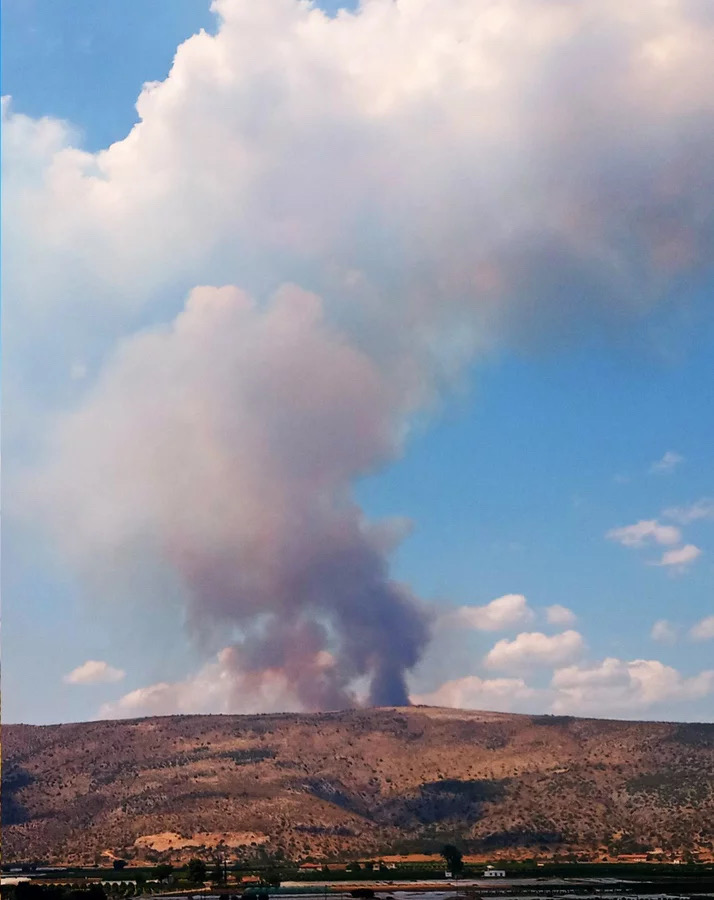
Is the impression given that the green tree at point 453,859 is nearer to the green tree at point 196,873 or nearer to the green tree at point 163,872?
the green tree at point 196,873

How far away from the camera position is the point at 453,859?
542ft

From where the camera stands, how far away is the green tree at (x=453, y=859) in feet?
524

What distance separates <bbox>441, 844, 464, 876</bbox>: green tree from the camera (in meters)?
160

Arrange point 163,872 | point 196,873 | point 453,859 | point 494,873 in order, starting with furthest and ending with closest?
point 453,859, point 494,873, point 163,872, point 196,873

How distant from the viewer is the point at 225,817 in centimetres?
19512

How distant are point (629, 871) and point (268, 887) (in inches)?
2271

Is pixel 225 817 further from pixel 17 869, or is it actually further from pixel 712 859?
pixel 712 859

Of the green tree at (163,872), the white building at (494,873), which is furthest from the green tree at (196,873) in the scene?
the white building at (494,873)

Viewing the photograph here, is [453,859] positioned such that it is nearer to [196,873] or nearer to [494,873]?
[494,873]

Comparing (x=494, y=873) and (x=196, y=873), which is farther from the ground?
(x=196, y=873)

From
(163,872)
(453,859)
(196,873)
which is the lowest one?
(453,859)

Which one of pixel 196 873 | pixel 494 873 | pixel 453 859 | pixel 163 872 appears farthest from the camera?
pixel 453 859

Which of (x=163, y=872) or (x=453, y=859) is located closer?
(x=163, y=872)

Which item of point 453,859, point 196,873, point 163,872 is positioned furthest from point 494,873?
point 163,872
